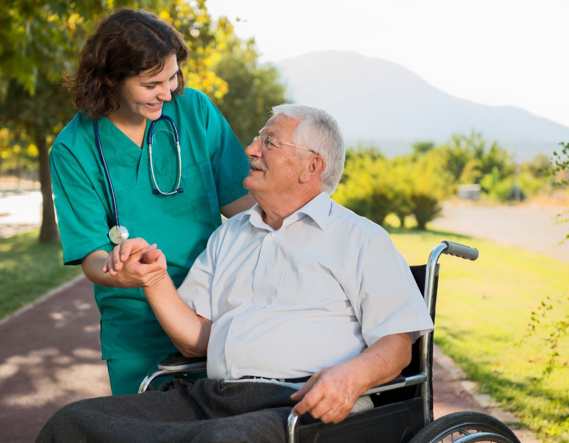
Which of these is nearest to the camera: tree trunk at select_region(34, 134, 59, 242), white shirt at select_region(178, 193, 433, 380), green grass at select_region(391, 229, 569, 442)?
white shirt at select_region(178, 193, 433, 380)

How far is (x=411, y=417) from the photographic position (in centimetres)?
229

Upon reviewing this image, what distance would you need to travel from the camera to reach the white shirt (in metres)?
2.31

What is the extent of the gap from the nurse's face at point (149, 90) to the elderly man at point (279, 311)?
0.37 metres

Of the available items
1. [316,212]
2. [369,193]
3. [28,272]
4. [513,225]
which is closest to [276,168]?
[316,212]

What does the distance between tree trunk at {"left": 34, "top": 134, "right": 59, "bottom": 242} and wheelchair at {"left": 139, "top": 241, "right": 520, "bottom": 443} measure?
13.7 meters

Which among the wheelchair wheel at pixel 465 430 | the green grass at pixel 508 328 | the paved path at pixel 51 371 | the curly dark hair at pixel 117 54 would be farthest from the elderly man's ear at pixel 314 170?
the paved path at pixel 51 371

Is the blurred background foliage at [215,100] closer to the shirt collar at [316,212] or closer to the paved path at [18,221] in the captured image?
the shirt collar at [316,212]

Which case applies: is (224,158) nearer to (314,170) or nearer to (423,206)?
(314,170)

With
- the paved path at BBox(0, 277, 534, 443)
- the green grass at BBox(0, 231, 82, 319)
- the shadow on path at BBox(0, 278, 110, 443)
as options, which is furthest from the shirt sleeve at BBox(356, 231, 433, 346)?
the green grass at BBox(0, 231, 82, 319)

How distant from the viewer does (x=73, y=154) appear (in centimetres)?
261

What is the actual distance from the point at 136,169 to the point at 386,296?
3.49ft

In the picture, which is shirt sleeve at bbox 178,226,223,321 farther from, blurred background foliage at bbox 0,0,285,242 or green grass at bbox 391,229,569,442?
green grass at bbox 391,229,569,442

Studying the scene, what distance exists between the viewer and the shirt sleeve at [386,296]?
2.27m

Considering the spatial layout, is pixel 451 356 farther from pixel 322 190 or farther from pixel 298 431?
pixel 298 431
